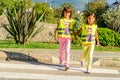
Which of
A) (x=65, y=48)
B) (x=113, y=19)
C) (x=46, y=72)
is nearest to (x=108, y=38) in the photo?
(x=113, y=19)

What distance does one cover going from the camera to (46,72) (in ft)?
29.2

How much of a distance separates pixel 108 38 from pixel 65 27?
6620mm

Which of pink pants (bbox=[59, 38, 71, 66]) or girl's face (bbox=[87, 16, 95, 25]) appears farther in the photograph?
pink pants (bbox=[59, 38, 71, 66])

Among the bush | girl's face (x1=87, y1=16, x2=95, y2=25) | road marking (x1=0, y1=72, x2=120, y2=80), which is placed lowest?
road marking (x1=0, y1=72, x2=120, y2=80)

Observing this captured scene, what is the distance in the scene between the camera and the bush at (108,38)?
15602 mm

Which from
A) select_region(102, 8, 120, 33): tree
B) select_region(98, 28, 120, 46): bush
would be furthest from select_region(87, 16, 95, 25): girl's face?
select_region(102, 8, 120, 33): tree

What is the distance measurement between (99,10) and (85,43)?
69.2 feet

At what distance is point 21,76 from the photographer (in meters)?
8.23

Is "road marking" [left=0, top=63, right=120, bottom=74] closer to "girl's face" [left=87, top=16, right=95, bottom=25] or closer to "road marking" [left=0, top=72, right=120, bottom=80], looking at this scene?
"road marking" [left=0, top=72, right=120, bottom=80]

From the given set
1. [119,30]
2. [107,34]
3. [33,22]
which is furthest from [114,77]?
[119,30]

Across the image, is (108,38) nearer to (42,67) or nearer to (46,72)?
(42,67)

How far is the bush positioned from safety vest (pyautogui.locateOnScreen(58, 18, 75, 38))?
6486 millimetres

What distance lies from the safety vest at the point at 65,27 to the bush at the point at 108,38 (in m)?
6.49

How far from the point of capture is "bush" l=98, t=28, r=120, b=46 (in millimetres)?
15602
